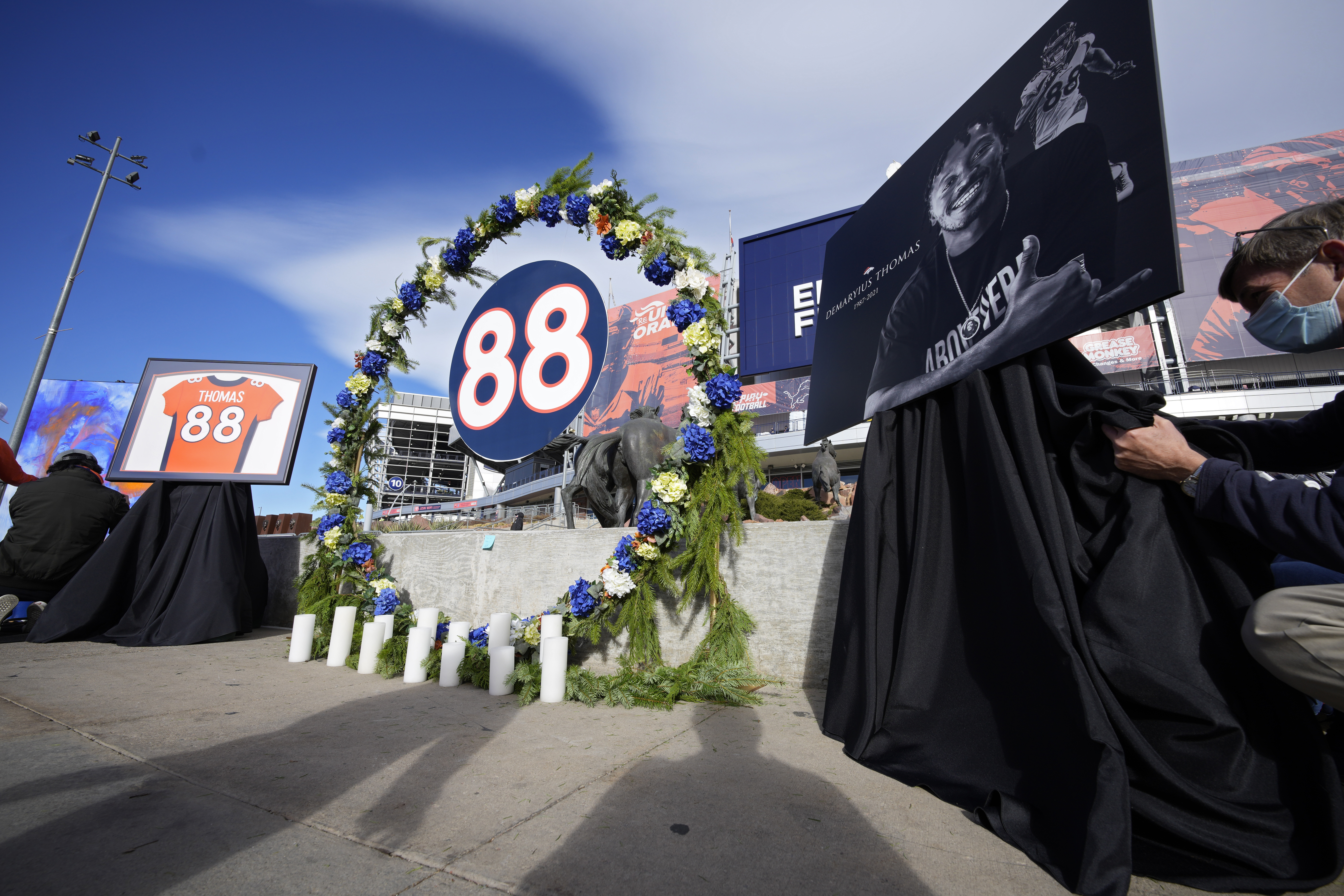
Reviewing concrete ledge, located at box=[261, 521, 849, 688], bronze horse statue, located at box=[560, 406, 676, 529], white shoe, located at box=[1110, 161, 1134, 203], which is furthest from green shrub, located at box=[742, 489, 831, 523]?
white shoe, located at box=[1110, 161, 1134, 203]

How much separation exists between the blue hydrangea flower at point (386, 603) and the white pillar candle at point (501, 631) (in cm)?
98

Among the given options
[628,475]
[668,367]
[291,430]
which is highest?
[668,367]

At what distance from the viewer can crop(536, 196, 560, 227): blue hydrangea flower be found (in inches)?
167

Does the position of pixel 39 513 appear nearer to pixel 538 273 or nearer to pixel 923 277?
pixel 538 273

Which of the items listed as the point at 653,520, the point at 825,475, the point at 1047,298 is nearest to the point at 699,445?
the point at 653,520

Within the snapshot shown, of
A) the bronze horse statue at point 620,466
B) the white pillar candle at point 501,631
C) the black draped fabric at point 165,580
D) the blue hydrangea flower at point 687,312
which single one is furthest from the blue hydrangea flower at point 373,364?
the blue hydrangea flower at point 687,312

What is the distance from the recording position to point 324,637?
13.2 feet

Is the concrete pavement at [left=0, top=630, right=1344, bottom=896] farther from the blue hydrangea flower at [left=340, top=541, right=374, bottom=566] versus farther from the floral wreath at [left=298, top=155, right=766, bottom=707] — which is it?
the blue hydrangea flower at [left=340, top=541, right=374, bottom=566]

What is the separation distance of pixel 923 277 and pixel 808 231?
2288cm

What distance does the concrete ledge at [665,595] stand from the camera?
2975 mm

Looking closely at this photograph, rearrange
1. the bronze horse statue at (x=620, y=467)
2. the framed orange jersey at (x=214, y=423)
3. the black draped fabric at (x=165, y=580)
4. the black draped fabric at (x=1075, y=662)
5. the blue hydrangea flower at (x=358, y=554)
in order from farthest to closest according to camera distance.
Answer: the framed orange jersey at (x=214, y=423) < the bronze horse statue at (x=620, y=467) < the black draped fabric at (x=165, y=580) < the blue hydrangea flower at (x=358, y=554) < the black draped fabric at (x=1075, y=662)

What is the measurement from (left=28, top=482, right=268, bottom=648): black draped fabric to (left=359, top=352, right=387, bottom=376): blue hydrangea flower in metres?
1.66

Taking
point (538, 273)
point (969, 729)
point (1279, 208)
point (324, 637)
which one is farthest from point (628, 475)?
point (1279, 208)

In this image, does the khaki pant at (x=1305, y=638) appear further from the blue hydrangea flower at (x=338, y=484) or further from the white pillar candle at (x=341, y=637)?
the blue hydrangea flower at (x=338, y=484)
